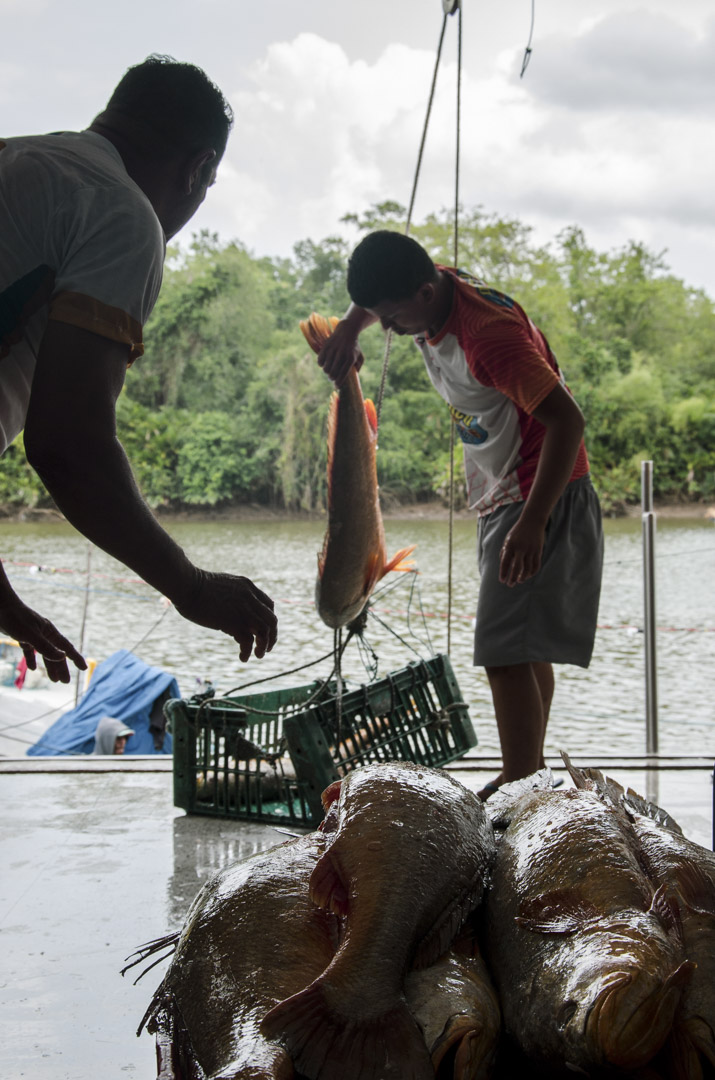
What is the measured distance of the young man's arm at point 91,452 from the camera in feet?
4.58

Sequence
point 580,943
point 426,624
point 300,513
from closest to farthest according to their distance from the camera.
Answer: point 580,943 → point 426,624 → point 300,513

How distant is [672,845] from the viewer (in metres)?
1.15

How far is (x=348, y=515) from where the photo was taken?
3.11 m

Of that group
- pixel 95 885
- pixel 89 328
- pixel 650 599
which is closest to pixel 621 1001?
pixel 89 328

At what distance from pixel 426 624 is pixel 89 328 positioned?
13.4 feet

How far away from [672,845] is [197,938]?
616mm

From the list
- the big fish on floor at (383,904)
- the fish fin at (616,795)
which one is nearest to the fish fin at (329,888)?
the big fish on floor at (383,904)

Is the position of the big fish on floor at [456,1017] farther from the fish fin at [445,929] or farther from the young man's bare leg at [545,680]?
the young man's bare leg at [545,680]

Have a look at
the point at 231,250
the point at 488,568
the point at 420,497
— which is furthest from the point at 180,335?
the point at 488,568

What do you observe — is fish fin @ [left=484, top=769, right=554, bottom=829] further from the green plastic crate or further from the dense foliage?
the dense foliage

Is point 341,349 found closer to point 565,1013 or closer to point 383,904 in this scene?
point 383,904

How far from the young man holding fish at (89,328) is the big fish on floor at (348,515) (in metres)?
1.45

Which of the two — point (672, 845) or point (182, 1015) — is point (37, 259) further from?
point (672, 845)

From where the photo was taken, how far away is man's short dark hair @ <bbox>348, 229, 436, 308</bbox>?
272 cm
